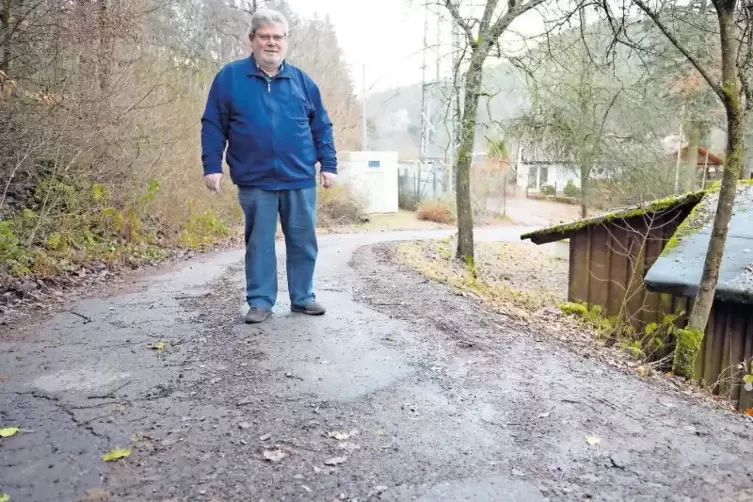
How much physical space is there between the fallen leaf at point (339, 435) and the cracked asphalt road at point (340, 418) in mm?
11

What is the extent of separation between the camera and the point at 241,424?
248 centimetres

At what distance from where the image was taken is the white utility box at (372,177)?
2505 centimetres

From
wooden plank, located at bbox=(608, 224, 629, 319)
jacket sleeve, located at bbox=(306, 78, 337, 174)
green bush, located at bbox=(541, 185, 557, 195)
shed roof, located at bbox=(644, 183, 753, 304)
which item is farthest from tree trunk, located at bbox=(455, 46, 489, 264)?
green bush, located at bbox=(541, 185, 557, 195)

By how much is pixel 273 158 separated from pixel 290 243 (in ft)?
2.18

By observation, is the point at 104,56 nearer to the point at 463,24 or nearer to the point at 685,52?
the point at 463,24

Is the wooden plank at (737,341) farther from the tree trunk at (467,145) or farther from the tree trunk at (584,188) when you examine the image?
the tree trunk at (584,188)

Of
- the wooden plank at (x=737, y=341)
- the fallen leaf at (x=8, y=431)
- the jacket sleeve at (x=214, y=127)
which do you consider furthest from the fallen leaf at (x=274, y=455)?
the wooden plank at (x=737, y=341)

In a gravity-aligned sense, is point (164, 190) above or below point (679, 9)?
below

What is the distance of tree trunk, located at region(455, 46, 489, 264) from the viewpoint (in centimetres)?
1016

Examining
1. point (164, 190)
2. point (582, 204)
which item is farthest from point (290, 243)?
point (582, 204)

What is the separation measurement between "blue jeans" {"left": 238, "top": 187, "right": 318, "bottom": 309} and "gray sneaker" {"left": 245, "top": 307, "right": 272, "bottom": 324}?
0.04 metres

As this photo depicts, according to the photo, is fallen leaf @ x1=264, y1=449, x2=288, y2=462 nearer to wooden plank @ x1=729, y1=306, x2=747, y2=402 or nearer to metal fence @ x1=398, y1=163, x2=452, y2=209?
wooden plank @ x1=729, y1=306, x2=747, y2=402

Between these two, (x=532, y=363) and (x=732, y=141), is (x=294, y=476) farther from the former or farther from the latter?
(x=732, y=141)

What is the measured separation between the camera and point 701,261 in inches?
228
